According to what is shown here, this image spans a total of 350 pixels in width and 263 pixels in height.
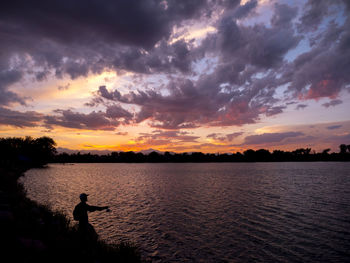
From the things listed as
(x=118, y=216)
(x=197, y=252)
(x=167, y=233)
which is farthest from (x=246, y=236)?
(x=118, y=216)

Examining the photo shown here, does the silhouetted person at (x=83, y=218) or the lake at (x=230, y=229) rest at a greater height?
the silhouetted person at (x=83, y=218)

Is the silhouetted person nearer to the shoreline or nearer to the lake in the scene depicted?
the shoreline

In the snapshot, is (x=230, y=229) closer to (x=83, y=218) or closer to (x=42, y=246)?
(x=83, y=218)

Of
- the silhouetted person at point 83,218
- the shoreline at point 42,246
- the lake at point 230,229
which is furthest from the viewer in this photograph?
the lake at point 230,229

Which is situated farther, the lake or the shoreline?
the lake

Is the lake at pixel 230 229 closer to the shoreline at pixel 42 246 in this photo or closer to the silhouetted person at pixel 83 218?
the shoreline at pixel 42 246

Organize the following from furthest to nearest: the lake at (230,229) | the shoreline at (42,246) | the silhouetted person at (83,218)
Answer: the lake at (230,229)
the silhouetted person at (83,218)
the shoreline at (42,246)

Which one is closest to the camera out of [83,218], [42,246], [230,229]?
[42,246]

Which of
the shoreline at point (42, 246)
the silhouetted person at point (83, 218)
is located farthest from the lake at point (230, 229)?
the silhouetted person at point (83, 218)

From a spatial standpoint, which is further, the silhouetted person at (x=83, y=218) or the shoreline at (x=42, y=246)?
the silhouetted person at (x=83, y=218)

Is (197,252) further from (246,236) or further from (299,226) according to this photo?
(299,226)

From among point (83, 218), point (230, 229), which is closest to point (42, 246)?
point (83, 218)

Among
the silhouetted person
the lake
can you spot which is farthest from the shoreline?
the lake

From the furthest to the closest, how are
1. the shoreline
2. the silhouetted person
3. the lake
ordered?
the lake → the silhouetted person → the shoreline
